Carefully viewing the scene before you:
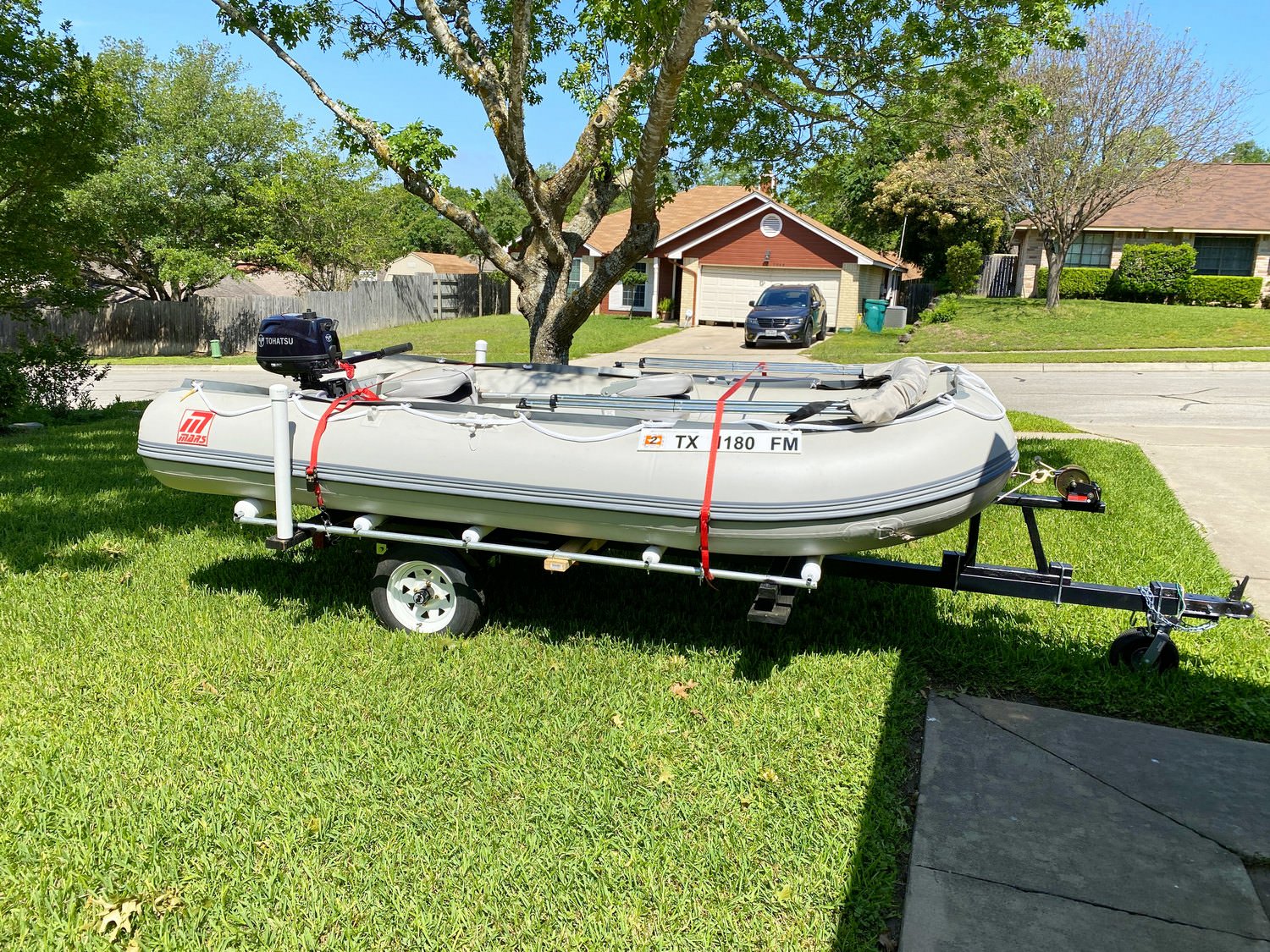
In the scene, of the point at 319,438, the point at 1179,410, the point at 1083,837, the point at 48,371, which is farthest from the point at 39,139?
the point at 1179,410

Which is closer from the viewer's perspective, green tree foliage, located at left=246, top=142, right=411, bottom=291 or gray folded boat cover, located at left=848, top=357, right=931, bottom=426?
gray folded boat cover, located at left=848, top=357, right=931, bottom=426

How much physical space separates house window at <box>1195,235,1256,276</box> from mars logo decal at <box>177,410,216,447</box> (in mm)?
30835

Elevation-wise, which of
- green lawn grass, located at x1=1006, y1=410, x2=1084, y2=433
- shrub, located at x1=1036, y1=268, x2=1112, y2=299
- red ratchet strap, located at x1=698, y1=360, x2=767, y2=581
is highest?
shrub, located at x1=1036, y1=268, x2=1112, y2=299

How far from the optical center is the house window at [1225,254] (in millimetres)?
27859

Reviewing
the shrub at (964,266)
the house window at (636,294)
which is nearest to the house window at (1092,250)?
the shrub at (964,266)

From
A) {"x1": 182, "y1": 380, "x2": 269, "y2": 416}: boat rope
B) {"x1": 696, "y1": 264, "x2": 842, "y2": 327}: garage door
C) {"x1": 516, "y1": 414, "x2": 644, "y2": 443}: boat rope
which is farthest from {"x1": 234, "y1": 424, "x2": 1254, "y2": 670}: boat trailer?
{"x1": 696, "y1": 264, "x2": 842, "y2": 327}: garage door

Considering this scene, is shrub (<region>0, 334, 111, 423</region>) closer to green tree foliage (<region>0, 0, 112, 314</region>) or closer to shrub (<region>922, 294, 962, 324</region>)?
green tree foliage (<region>0, 0, 112, 314</region>)

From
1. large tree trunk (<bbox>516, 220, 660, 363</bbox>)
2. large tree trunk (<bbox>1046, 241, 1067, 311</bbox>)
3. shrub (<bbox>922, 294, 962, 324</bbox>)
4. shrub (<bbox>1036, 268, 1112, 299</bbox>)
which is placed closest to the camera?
large tree trunk (<bbox>516, 220, 660, 363</bbox>)

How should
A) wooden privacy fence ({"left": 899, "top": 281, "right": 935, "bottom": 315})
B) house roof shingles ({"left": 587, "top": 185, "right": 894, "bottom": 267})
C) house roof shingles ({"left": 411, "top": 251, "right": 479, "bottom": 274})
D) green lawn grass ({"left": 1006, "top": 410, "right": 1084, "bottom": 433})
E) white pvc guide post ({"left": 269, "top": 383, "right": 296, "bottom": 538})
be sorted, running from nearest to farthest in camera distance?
white pvc guide post ({"left": 269, "top": 383, "right": 296, "bottom": 538}) → green lawn grass ({"left": 1006, "top": 410, "right": 1084, "bottom": 433}) → wooden privacy fence ({"left": 899, "top": 281, "right": 935, "bottom": 315}) → house roof shingles ({"left": 587, "top": 185, "right": 894, "bottom": 267}) → house roof shingles ({"left": 411, "top": 251, "right": 479, "bottom": 274})

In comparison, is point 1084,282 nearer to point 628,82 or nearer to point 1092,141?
point 1092,141

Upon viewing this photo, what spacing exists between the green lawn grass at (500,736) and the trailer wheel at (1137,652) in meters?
0.07

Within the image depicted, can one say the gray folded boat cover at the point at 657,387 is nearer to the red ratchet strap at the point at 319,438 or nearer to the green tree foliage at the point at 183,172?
the red ratchet strap at the point at 319,438

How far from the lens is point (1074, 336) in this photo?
71.9 feet

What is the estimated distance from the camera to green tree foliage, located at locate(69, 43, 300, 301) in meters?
27.1
